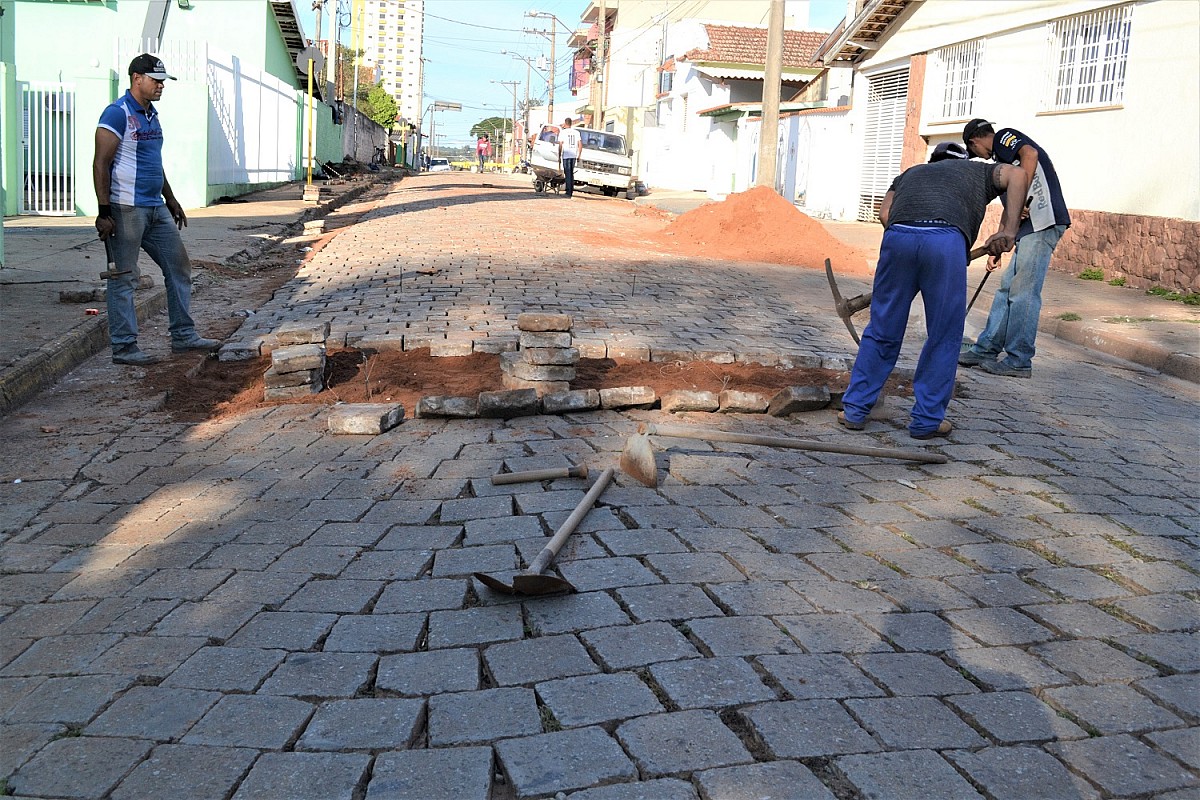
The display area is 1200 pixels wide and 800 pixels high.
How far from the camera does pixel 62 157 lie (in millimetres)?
14492

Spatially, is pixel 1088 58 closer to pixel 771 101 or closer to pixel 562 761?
pixel 771 101

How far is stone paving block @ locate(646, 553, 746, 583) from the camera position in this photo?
3.16 meters

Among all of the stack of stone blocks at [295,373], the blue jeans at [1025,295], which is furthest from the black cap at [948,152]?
the stack of stone blocks at [295,373]

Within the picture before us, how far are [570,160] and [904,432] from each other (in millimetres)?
22653

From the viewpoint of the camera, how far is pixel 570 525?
11.1ft

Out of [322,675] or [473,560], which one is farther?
[473,560]

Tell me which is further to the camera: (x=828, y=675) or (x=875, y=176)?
(x=875, y=176)

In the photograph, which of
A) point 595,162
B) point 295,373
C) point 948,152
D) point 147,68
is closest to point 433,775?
point 295,373

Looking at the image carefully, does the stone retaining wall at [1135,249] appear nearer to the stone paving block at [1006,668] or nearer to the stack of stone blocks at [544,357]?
the stack of stone blocks at [544,357]

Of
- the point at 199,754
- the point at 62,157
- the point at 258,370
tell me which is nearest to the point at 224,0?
the point at 62,157

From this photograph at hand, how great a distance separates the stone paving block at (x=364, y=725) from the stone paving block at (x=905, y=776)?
0.97 metres

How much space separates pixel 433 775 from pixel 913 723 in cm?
112

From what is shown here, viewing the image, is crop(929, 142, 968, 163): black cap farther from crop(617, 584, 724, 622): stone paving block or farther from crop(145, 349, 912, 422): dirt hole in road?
crop(617, 584, 724, 622): stone paving block

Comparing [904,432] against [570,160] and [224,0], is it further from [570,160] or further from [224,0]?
[224,0]
